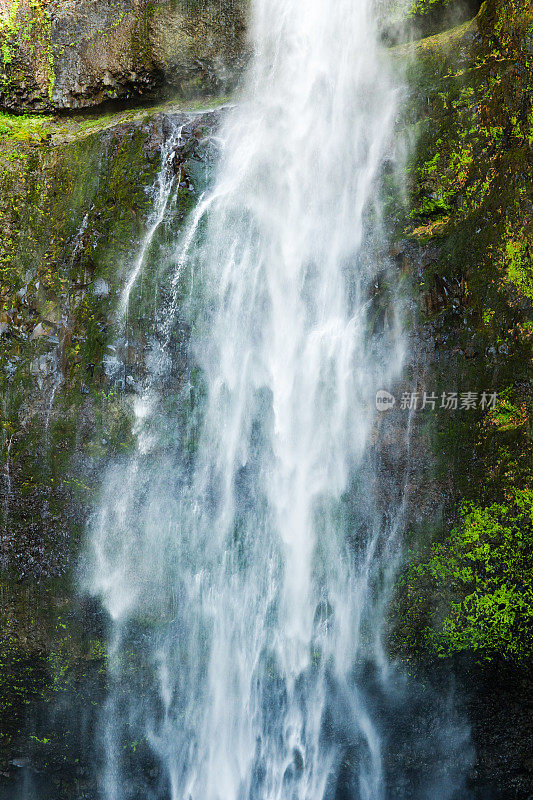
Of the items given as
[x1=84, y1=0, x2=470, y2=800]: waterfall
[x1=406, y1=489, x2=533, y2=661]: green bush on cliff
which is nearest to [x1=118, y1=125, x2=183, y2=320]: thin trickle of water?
[x1=84, y1=0, x2=470, y2=800]: waterfall

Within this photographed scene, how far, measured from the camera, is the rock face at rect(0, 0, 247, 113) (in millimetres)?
5488

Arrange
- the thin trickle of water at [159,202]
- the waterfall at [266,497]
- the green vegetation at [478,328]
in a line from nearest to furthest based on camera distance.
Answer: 1. the green vegetation at [478,328]
2. the waterfall at [266,497]
3. the thin trickle of water at [159,202]

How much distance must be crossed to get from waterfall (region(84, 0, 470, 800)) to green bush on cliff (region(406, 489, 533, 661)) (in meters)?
0.52

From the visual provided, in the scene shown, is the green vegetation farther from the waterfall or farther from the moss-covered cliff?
the waterfall

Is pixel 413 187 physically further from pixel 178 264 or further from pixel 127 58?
pixel 127 58

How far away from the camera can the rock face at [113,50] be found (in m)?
5.49

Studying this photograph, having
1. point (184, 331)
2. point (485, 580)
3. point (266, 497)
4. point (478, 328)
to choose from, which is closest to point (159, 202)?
point (184, 331)

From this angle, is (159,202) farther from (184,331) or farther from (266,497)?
(266,497)

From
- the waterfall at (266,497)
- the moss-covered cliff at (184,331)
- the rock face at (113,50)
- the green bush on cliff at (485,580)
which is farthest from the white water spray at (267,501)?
the rock face at (113,50)

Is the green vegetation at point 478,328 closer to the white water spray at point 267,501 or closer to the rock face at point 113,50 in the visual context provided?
the white water spray at point 267,501

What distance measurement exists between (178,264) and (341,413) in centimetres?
176

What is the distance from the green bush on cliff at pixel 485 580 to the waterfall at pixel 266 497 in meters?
0.52

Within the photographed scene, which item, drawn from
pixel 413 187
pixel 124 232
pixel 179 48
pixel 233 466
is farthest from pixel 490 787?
pixel 179 48

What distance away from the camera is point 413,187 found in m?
4.97
